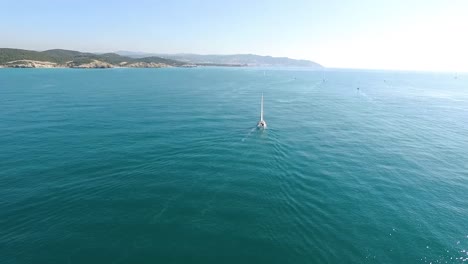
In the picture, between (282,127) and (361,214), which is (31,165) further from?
(282,127)

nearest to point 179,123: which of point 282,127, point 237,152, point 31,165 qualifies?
point 237,152

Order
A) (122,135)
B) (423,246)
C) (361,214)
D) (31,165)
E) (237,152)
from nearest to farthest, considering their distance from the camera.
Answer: (423,246), (361,214), (31,165), (237,152), (122,135)

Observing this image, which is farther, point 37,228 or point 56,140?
point 56,140

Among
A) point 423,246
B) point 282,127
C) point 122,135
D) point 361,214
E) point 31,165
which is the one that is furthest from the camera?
point 282,127

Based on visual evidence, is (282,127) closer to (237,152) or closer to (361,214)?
(237,152)

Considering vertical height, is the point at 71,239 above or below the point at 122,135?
below

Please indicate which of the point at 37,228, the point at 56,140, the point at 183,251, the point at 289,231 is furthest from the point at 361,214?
the point at 56,140

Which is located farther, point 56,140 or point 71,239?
point 56,140
